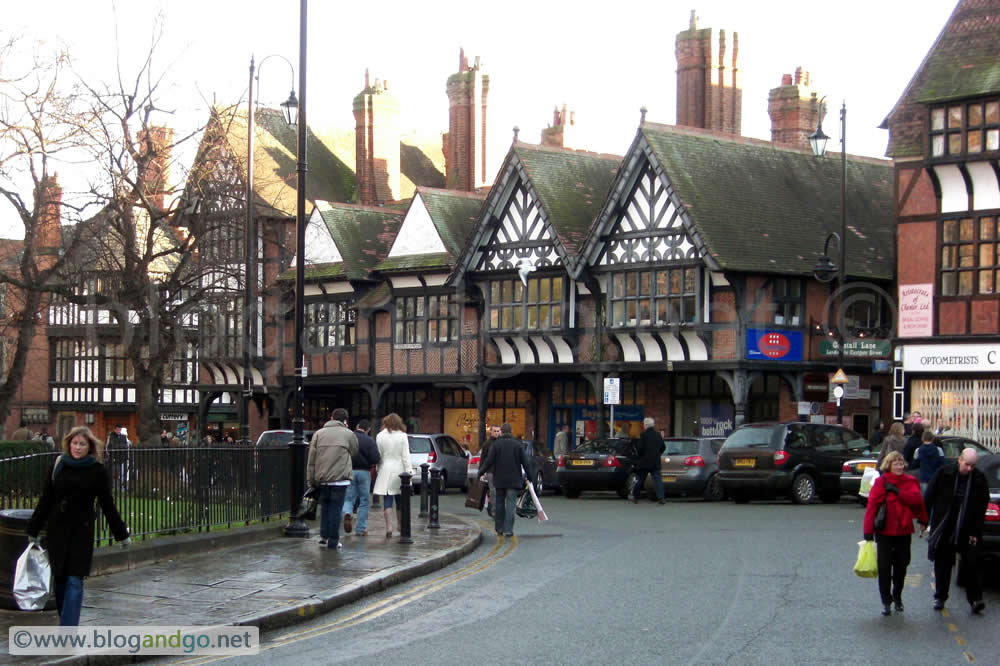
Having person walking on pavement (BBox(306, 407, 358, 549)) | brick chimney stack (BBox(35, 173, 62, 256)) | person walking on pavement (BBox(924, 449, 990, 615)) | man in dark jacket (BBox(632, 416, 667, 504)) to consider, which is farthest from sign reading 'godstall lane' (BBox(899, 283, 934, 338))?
person walking on pavement (BBox(924, 449, 990, 615))

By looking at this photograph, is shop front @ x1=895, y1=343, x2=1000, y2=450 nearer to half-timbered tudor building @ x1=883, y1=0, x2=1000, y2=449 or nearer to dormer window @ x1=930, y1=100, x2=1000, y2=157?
half-timbered tudor building @ x1=883, y1=0, x2=1000, y2=449

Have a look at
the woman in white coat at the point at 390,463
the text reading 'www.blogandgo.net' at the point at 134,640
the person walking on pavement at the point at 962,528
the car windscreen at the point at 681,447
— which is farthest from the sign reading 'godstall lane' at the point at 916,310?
the text reading 'www.blogandgo.net' at the point at 134,640

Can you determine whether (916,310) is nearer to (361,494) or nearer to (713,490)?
(713,490)

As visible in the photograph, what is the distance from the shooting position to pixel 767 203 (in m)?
39.0

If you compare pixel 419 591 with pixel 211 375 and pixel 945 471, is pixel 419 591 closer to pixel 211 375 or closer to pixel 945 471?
pixel 945 471

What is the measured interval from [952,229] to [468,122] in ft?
80.4

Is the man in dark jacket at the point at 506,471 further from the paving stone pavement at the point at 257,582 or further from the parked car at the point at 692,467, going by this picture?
the parked car at the point at 692,467

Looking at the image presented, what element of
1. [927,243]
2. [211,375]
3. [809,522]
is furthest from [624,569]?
[211,375]

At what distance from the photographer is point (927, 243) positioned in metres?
33.6

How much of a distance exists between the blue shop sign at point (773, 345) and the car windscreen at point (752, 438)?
7812mm

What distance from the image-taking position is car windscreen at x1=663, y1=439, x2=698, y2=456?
30.2 meters

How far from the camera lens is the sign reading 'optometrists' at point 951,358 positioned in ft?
105

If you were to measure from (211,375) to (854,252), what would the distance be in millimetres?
26103

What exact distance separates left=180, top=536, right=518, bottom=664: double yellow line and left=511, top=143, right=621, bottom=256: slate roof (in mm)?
22891
